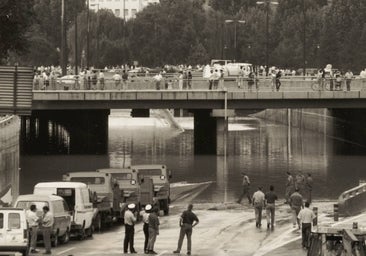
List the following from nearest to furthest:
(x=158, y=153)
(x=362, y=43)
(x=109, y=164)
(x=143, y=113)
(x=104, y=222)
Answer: (x=104, y=222)
(x=109, y=164)
(x=158, y=153)
(x=143, y=113)
(x=362, y=43)

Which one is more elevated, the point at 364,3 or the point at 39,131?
the point at 364,3

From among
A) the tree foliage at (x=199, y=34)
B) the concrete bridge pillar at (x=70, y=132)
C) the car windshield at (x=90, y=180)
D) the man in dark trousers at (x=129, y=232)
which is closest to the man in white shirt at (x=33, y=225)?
the man in dark trousers at (x=129, y=232)

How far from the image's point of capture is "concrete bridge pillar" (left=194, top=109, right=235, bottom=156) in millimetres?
87438

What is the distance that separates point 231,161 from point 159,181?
3347cm

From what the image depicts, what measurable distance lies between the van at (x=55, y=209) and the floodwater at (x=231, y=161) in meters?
21.0

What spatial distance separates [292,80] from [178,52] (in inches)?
3223

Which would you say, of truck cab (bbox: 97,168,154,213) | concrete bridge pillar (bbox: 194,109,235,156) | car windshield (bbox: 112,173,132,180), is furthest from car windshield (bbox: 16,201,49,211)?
concrete bridge pillar (bbox: 194,109,235,156)

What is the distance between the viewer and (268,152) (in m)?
94.1

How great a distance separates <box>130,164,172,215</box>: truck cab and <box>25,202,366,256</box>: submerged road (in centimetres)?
61

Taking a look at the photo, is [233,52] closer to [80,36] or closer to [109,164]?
[80,36]

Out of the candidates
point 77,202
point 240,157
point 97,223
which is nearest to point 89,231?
point 77,202

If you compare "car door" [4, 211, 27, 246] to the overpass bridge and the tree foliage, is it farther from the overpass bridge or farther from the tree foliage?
the tree foliage

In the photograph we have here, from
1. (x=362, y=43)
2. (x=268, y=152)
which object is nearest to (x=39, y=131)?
(x=268, y=152)

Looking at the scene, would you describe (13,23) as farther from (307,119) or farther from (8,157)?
(307,119)
